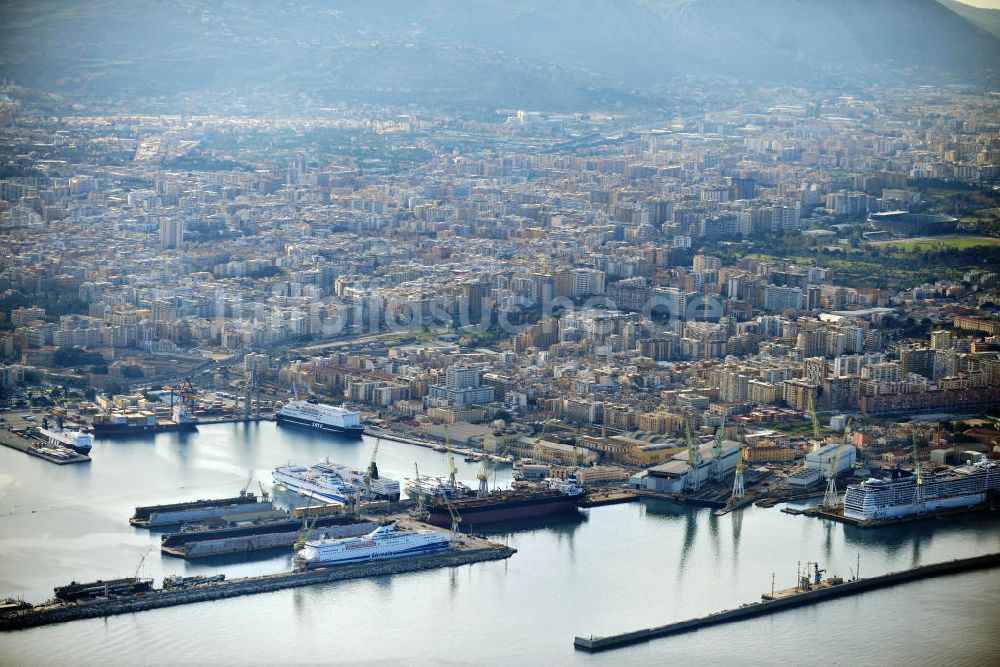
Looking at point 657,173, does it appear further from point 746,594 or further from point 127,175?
point 746,594

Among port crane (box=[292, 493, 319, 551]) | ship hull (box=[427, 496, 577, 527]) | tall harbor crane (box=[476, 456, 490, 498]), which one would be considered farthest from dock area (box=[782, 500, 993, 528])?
port crane (box=[292, 493, 319, 551])

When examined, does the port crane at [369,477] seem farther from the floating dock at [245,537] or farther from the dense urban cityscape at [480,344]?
the floating dock at [245,537]

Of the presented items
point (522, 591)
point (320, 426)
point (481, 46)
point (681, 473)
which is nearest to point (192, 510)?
point (522, 591)

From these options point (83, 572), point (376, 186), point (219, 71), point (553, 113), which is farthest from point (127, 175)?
point (83, 572)

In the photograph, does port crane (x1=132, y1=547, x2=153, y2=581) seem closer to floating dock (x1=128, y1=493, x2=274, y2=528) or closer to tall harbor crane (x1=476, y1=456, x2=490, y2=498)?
floating dock (x1=128, y1=493, x2=274, y2=528)

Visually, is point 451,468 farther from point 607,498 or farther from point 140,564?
point 140,564

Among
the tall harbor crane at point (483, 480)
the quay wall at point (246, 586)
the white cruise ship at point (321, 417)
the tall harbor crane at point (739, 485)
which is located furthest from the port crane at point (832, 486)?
the white cruise ship at point (321, 417)
